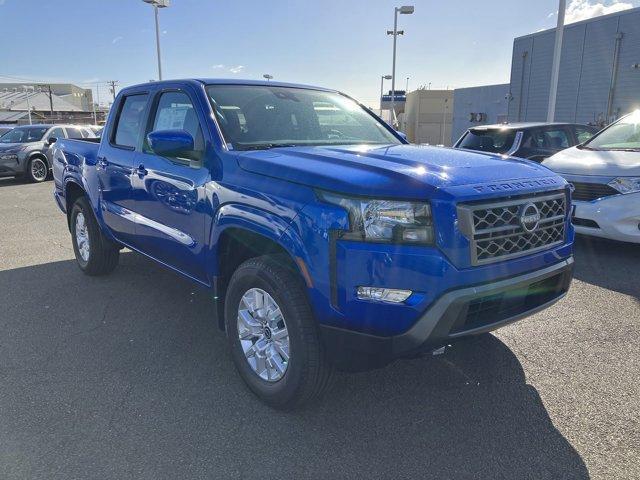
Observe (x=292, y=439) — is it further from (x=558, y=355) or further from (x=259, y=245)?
(x=558, y=355)

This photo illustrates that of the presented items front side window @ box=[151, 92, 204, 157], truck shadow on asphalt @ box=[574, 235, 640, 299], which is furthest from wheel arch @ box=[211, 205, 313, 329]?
truck shadow on asphalt @ box=[574, 235, 640, 299]

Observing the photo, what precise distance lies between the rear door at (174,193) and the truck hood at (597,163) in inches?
181

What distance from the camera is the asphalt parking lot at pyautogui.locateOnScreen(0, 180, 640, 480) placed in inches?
98.7

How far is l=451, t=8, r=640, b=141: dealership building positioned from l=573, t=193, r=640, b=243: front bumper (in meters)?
13.7

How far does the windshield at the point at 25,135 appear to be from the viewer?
596 inches

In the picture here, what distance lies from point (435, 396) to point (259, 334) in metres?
1.12

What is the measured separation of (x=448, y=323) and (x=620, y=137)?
5.83m

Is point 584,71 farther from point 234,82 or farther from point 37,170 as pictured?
point 234,82

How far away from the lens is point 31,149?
48.6 ft

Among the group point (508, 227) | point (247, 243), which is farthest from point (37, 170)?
point (508, 227)

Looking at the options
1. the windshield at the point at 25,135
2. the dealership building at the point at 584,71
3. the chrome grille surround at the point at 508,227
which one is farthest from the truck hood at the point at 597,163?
the windshield at the point at 25,135

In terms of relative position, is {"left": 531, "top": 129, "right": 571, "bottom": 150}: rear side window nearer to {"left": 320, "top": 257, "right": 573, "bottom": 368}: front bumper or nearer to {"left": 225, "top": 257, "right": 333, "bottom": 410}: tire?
{"left": 320, "top": 257, "right": 573, "bottom": 368}: front bumper

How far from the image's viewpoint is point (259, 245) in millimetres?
3088

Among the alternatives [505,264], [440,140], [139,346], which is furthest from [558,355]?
[440,140]
